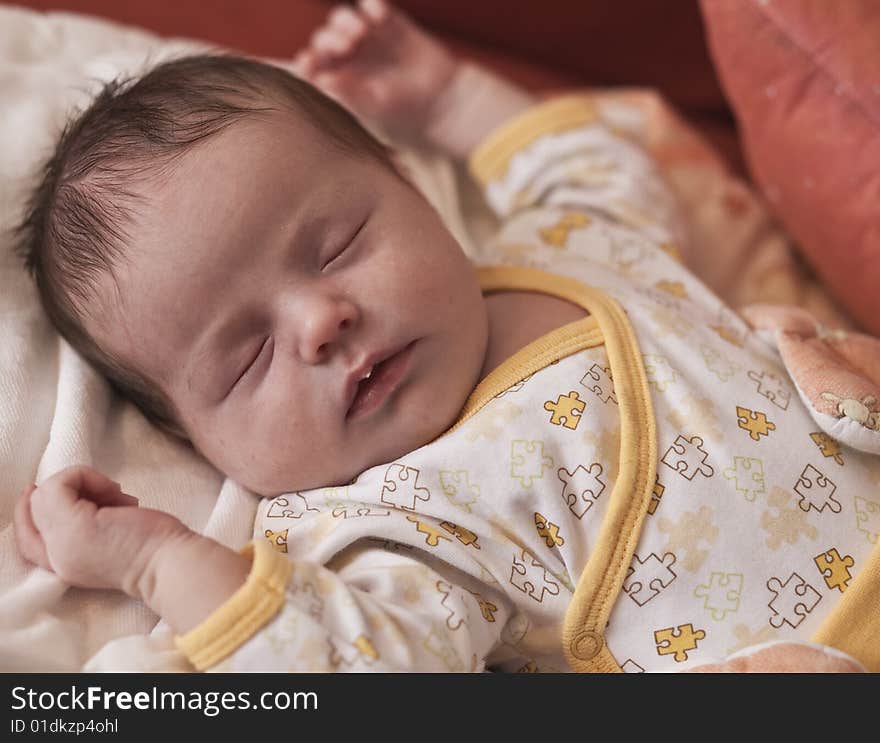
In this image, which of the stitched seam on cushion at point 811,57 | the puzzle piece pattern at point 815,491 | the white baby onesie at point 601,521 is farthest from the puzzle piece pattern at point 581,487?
the stitched seam on cushion at point 811,57

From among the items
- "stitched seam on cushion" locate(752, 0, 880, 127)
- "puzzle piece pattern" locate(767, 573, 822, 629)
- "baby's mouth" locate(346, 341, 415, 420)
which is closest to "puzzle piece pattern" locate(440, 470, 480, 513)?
"baby's mouth" locate(346, 341, 415, 420)

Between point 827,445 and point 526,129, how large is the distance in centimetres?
73

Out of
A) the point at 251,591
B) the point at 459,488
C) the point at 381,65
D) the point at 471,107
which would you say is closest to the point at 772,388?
the point at 459,488

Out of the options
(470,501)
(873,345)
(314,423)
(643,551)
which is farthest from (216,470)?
(873,345)

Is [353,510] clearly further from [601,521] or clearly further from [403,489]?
[601,521]

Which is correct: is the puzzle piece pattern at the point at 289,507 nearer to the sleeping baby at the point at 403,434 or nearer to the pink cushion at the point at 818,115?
the sleeping baby at the point at 403,434

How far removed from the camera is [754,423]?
1.09 m

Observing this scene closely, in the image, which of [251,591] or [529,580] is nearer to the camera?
[251,591]

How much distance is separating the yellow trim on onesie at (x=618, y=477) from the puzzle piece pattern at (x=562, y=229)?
10.7 inches

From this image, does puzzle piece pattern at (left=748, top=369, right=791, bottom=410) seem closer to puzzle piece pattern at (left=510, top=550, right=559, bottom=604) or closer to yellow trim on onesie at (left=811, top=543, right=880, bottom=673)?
yellow trim on onesie at (left=811, top=543, right=880, bottom=673)

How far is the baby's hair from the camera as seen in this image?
41.6 inches
